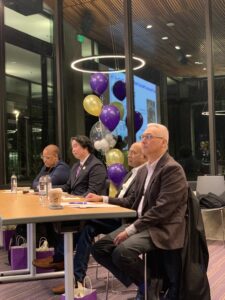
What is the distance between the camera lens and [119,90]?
589 centimetres

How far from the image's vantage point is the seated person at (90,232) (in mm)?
3146

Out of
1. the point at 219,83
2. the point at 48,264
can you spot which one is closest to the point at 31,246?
the point at 48,264

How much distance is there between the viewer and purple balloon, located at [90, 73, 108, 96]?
5617mm

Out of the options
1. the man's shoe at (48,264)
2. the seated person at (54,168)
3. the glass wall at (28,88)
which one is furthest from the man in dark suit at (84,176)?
the glass wall at (28,88)

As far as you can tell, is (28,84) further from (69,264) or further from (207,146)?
(69,264)

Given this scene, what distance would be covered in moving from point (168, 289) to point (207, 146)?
3.21 m

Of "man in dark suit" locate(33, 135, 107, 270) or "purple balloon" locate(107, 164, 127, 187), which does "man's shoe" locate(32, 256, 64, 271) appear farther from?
"purple balloon" locate(107, 164, 127, 187)

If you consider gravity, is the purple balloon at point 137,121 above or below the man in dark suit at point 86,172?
above

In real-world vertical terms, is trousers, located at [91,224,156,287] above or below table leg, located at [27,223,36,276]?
above

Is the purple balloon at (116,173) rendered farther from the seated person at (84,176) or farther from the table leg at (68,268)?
the table leg at (68,268)

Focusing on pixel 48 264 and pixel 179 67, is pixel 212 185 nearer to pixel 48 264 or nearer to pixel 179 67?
pixel 179 67

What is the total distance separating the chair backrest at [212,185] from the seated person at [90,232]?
1.95 metres

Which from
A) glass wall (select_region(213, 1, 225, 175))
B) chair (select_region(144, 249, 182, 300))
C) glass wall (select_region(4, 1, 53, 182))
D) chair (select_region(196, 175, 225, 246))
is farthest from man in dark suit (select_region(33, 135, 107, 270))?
glass wall (select_region(4, 1, 53, 182))

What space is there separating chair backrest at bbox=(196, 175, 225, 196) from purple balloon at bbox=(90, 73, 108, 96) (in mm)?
1796
